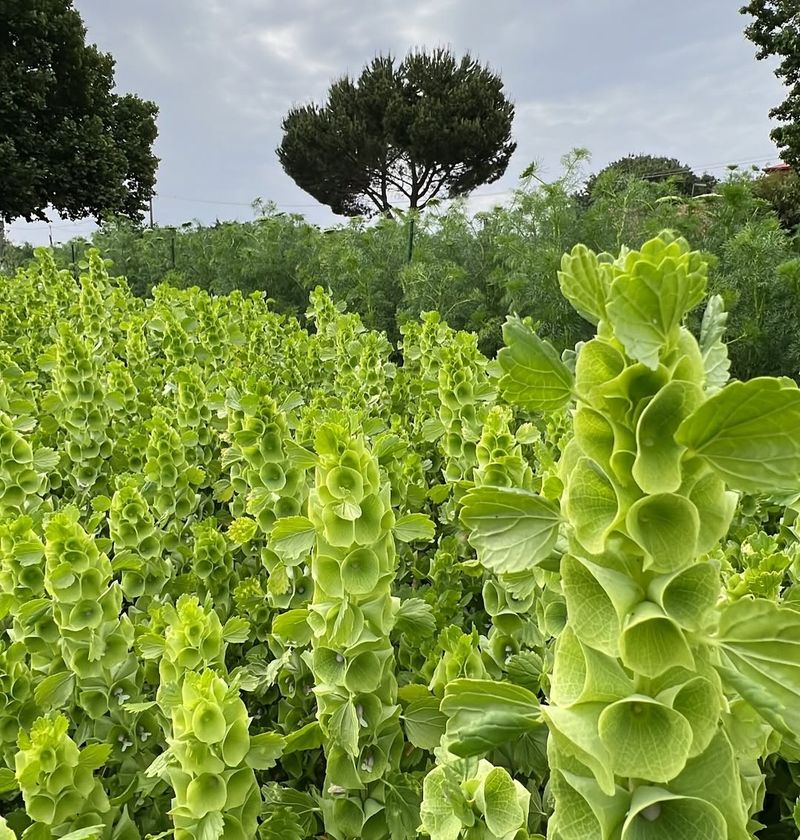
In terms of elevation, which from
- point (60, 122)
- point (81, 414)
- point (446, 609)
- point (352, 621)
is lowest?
point (446, 609)

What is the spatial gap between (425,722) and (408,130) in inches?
820

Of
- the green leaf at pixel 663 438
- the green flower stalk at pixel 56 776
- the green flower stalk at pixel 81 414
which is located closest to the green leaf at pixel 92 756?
the green flower stalk at pixel 56 776

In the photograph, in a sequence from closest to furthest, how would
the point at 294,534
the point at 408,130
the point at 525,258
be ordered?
the point at 294,534 → the point at 525,258 → the point at 408,130

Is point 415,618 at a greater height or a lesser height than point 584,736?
lesser

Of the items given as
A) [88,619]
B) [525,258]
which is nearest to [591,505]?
[88,619]

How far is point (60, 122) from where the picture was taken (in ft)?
48.7

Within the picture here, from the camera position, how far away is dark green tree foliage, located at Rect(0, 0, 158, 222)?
1376 cm

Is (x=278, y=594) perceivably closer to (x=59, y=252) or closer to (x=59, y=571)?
(x=59, y=571)

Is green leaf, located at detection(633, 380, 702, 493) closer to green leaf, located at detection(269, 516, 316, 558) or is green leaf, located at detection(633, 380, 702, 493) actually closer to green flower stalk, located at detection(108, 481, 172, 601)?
green leaf, located at detection(269, 516, 316, 558)

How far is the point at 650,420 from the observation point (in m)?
0.34

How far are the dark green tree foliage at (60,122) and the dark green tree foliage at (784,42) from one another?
1238 cm

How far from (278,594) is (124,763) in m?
0.32

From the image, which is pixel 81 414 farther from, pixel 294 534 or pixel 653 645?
pixel 653 645

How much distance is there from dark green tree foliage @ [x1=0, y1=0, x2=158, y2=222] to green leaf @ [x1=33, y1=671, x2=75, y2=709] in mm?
15259
